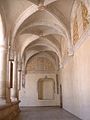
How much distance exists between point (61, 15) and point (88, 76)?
463 centimetres

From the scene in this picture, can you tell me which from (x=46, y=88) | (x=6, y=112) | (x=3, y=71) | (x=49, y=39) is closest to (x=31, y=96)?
(x=46, y=88)

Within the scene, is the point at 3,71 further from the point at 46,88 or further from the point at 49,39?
the point at 46,88

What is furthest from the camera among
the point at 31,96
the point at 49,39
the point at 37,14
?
the point at 31,96

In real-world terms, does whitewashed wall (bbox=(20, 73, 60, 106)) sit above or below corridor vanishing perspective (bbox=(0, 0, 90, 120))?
below

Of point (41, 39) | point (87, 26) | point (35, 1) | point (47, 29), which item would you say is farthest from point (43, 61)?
point (87, 26)

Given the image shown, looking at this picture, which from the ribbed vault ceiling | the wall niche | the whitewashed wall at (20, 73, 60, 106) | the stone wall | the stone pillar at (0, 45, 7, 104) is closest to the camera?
the stone wall

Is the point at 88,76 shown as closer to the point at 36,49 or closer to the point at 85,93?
the point at 85,93

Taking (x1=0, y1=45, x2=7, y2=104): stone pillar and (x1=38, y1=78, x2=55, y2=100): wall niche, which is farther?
(x1=38, y1=78, x2=55, y2=100): wall niche

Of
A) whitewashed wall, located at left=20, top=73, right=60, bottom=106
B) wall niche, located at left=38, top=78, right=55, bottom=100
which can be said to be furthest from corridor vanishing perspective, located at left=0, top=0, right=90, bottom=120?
wall niche, located at left=38, top=78, right=55, bottom=100

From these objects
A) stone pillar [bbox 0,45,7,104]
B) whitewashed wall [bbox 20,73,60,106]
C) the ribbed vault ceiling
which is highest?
the ribbed vault ceiling

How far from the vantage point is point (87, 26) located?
8.78 meters

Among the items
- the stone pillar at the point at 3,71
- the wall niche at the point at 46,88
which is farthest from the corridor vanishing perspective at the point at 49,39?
the wall niche at the point at 46,88

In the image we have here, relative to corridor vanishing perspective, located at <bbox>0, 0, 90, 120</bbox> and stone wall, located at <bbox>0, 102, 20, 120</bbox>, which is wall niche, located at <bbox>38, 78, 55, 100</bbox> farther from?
stone wall, located at <bbox>0, 102, 20, 120</bbox>

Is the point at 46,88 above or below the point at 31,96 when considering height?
above
